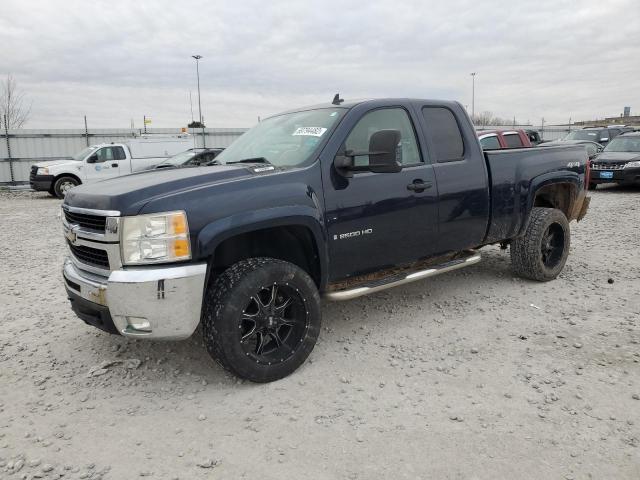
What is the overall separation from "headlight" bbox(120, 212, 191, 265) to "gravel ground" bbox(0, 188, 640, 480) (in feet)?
3.18

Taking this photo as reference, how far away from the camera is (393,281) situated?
415cm

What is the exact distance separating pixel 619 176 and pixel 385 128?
12585mm

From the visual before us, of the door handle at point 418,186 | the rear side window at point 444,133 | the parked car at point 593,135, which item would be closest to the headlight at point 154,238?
the door handle at point 418,186

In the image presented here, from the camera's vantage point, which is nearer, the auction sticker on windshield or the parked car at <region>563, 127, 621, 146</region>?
the auction sticker on windshield

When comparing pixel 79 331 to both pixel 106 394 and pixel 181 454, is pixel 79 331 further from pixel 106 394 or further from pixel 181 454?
pixel 181 454

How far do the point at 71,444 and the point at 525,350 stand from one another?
10.3ft

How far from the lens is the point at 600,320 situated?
4.48 meters

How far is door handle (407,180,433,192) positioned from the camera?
418cm

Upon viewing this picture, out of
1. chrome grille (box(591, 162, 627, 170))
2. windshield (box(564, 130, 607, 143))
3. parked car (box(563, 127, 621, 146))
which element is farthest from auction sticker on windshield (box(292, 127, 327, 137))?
windshield (box(564, 130, 607, 143))

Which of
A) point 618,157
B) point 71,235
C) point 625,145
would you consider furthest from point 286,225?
point 625,145

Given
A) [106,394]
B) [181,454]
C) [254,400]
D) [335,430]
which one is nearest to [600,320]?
[335,430]

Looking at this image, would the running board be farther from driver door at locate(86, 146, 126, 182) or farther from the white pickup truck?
driver door at locate(86, 146, 126, 182)

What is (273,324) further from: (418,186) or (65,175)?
(65,175)

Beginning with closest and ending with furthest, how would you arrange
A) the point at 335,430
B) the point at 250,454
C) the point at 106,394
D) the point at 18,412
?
the point at 250,454 < the point at 335,430 < the point at 18,412 < the point at 106,394
